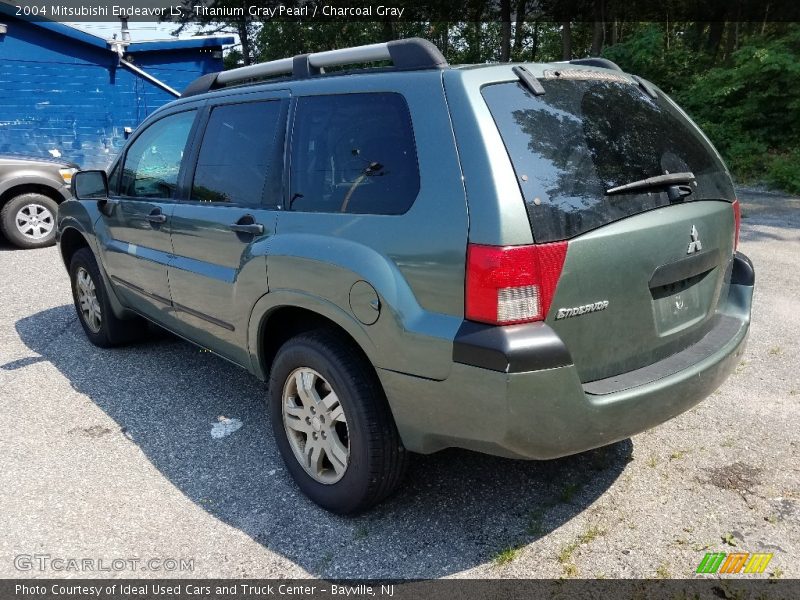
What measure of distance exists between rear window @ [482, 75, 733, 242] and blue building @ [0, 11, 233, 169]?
12.9m

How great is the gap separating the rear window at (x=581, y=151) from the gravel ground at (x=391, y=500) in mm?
1306

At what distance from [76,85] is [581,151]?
13.6 metres

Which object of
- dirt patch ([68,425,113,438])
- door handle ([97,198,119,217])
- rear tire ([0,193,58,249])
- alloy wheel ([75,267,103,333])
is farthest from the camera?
rear tire ([0,193,58,249])

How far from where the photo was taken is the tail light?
2121 mm

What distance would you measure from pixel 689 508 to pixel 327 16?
2875cm

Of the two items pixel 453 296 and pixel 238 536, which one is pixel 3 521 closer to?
pixel 238 536

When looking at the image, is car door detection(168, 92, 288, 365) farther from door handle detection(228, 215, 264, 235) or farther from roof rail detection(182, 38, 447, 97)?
roof rail detection(182, 38, 447, 97)

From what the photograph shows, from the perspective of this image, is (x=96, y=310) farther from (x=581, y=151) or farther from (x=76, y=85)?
(x=76, y=85)

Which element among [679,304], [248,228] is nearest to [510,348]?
[679,304]

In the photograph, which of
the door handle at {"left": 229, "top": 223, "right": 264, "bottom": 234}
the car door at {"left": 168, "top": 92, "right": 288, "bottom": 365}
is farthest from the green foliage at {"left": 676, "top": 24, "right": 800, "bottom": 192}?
the door handle at {"left": 229, "top": 223, "right": 264, "bottom": 234}

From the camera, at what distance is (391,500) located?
2926 millimetres

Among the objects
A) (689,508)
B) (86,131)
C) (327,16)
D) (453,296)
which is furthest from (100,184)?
(327,16)

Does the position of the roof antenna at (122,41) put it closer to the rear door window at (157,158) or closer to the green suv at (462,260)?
the rear door window at (157,158)

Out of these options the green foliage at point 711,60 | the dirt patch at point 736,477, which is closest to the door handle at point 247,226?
the dirt patch at point 736,477
